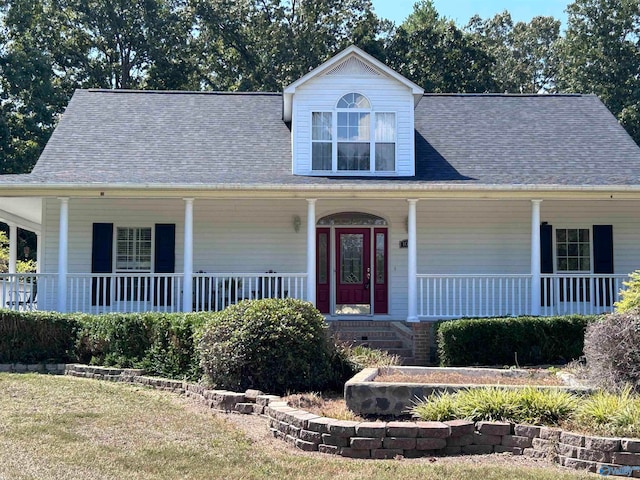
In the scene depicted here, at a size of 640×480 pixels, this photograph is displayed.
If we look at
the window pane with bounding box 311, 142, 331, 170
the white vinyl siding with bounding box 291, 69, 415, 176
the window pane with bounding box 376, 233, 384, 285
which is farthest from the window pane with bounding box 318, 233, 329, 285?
the white vinyl siding with bounding box 291, 69, 415, 176

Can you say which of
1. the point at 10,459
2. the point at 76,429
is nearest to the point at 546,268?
the point at 76,429

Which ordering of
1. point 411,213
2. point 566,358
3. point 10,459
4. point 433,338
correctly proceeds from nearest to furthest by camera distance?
point 10,459, point 566,358, point 433,338, point 411,213

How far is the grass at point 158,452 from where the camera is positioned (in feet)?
19.6

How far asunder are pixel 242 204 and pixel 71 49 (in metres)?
21.7

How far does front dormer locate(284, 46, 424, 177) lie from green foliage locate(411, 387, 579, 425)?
8413 mm

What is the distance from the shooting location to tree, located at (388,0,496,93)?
3256cm

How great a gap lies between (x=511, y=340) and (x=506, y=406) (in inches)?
200

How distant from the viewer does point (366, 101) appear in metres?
15.4

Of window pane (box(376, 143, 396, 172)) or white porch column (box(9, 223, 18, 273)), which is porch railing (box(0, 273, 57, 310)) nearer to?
white porch column (box(9, 223, 18, 273))

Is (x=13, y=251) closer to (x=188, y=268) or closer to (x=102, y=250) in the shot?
(x=102, y=250)

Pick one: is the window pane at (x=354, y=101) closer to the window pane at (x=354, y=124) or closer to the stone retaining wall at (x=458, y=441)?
the window pane at (x=354, y=124)

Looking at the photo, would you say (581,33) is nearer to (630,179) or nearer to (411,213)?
(630,179)

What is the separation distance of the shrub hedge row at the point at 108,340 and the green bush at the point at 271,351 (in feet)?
3.58

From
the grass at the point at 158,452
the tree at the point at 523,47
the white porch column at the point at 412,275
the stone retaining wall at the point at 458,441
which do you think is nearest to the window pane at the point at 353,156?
the white porch column at the point at 412,275
